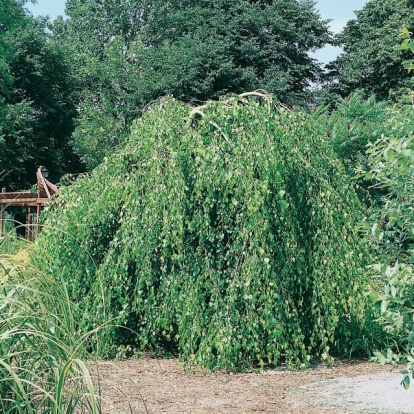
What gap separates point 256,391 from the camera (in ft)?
15.0

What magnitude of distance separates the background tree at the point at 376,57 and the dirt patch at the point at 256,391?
17.0 m

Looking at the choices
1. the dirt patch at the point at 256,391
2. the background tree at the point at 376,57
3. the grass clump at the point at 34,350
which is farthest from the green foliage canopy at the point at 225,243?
the background tree at the point at 376,57

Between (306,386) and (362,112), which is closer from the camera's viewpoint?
(306,386)

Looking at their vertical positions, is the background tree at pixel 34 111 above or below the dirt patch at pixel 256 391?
above

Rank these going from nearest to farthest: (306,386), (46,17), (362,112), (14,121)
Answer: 1. (306,386)
2. (362,112)
3. (14,121)
4. (46,17)

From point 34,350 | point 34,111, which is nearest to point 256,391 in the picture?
point 34,350

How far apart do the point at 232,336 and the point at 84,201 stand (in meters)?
1.79

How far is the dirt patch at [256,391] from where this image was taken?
13.6 ft

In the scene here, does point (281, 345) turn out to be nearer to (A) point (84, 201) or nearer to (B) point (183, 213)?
(B) point (183, 213)

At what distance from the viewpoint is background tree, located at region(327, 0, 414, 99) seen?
69.6ft

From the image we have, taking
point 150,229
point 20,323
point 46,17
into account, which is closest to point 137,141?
point 150,229

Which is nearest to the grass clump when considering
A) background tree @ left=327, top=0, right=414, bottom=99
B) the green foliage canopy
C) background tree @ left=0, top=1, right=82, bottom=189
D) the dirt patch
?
A: the dirt patch

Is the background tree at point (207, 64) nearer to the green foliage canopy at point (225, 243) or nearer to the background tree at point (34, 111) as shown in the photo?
the background tree at point (34, 111)

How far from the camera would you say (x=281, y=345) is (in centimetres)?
503
